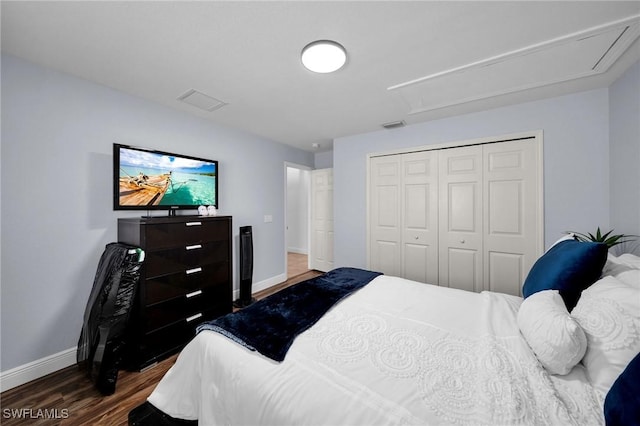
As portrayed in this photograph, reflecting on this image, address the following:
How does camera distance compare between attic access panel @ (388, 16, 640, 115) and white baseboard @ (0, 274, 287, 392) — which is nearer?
attic access panel @ (388, 16, 640, 115)

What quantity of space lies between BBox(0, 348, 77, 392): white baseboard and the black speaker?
162 centimetres

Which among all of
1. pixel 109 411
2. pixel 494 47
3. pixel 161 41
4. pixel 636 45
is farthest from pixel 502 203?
pixel 109 411

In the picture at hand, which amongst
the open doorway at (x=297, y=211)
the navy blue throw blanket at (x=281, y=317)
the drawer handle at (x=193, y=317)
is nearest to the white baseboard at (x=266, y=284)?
the drawer handle at (x=193, y=317)

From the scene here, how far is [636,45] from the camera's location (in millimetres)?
1731

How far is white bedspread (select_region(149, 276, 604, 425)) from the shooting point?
2.75ft

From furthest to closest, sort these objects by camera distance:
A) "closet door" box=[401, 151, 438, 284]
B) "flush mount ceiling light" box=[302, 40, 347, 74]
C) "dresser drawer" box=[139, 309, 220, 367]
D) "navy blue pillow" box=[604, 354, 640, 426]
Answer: "closet door" box=[401, 151, 438, 284], "dresser drawer" box=[139, 309, 220, 367], "flush mount ceiling light" box=[302, 40, 347, 74], "navy blue pillow" box=[604, 354, 640, 426]

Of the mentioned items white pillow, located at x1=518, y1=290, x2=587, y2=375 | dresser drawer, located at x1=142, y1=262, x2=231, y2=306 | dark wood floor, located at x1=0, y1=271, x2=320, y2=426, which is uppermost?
white pillow, located at x1=518, y1=290, x2=587, y2=375

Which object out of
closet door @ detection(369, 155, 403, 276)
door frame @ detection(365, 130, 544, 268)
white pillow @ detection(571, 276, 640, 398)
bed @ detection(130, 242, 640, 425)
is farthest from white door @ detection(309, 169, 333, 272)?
white pillow @ detection(571, 276, 640, 398)

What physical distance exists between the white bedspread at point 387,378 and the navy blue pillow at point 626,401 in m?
0.14

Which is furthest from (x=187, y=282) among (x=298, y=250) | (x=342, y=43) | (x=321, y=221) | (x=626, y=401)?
(x=298, y=250)

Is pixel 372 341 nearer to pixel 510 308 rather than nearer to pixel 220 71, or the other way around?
pixel 510 308

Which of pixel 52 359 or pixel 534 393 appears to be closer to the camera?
pixel 534 393

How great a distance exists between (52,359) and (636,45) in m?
5.20

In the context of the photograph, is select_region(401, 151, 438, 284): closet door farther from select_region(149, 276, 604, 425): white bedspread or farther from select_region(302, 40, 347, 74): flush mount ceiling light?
select_region(302, 40, 347, 74): flush mount ceiling light
